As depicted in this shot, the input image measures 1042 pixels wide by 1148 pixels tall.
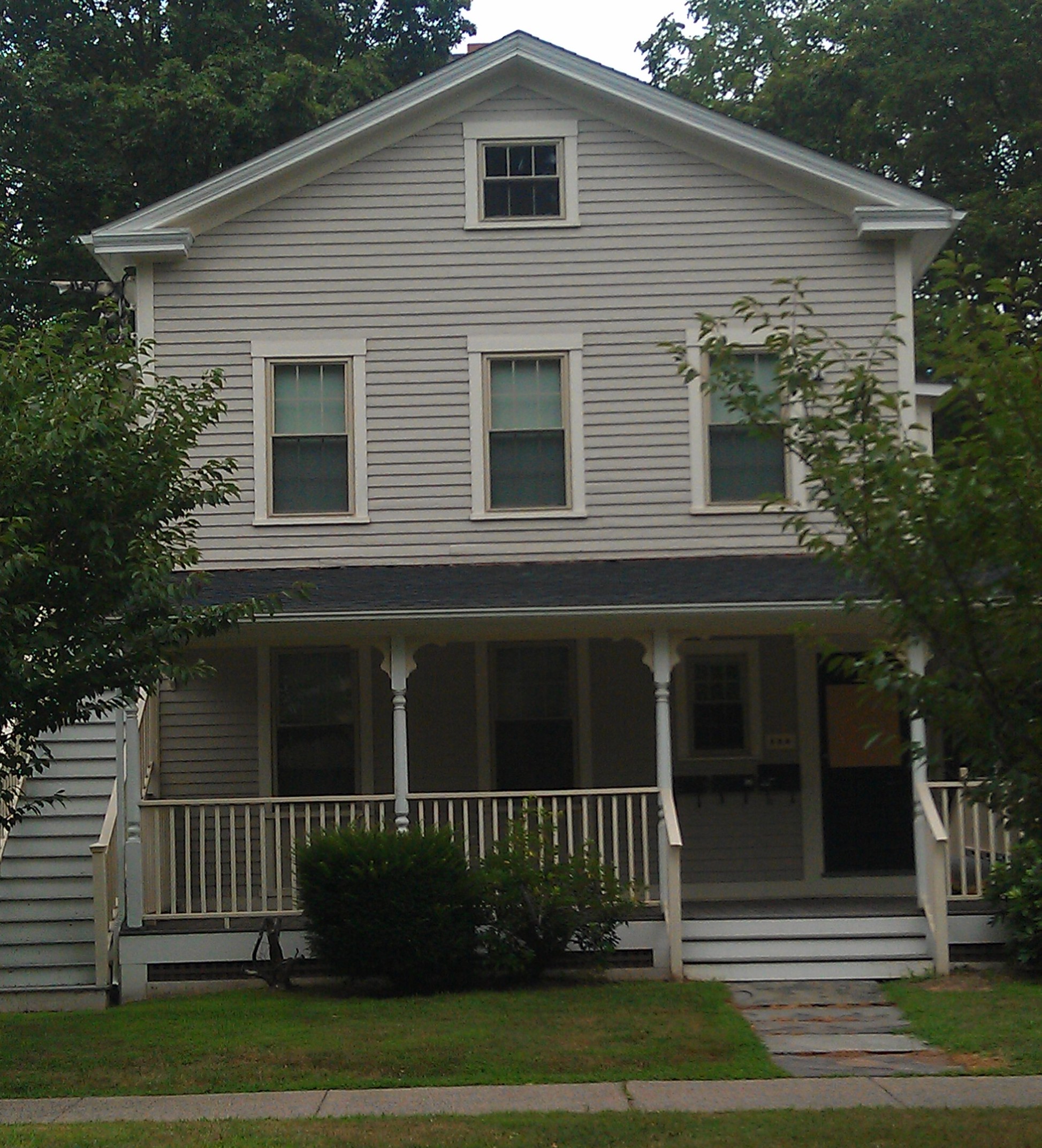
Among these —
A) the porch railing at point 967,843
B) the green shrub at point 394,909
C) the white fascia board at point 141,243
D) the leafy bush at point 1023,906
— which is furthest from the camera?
the white fascia board at point 141,243

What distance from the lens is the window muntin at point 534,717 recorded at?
16219mm

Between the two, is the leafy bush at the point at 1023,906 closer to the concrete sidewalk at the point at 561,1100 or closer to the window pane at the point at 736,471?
the concrete sidewalk at the point at 561,1100

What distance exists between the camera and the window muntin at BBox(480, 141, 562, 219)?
16.3m

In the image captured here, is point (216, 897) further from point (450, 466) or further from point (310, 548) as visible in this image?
point (450, 466)

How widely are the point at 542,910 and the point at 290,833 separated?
336 cm

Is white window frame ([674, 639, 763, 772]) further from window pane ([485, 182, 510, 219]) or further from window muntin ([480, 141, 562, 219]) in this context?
window pane ([485, 182, 510, 219])

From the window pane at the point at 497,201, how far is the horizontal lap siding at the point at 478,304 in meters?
0.29

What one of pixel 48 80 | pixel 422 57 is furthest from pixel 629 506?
pixel 422 57

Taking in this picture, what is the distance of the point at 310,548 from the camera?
51.9 feet

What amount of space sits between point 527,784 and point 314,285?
5271 millimetres

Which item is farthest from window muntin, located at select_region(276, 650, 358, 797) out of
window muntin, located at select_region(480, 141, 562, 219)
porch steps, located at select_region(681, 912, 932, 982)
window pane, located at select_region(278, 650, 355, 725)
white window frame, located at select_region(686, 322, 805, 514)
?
window muntin, located at select_region(480, 141, 562, 219)

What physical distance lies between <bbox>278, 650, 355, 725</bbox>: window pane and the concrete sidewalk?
21.6 feet

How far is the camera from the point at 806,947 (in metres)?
13.7

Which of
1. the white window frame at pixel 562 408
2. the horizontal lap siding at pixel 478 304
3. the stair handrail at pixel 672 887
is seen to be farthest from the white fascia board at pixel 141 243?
the stair handrail at pixel 672 887
